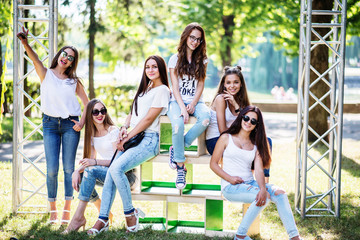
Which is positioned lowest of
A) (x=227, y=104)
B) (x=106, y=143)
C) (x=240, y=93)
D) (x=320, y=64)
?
(x=106, y=143)

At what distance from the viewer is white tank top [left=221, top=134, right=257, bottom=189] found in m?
4.25

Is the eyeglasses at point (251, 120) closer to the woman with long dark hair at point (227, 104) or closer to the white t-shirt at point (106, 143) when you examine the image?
the woman with long dark hair at point (227, 104)

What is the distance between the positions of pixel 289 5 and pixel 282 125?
14.3ft

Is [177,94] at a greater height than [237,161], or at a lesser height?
greater

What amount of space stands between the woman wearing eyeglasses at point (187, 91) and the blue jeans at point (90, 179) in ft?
2.31

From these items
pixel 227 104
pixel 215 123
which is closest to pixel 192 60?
pixel 227 104

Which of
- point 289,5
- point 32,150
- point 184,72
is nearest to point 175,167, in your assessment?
point 184,72

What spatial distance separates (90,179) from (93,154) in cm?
31

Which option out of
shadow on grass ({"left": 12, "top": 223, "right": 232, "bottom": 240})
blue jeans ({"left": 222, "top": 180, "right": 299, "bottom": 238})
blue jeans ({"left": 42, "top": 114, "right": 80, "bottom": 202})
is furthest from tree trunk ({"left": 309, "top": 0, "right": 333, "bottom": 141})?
blue jeans ({"left": 42, "top": 114, "right": 80, "bottom": 202})

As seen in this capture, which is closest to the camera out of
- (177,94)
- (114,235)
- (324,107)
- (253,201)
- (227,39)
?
(253,201)

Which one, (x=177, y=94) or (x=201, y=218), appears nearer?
(x=177, y=94)

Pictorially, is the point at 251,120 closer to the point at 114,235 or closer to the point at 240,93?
the point at 240,93

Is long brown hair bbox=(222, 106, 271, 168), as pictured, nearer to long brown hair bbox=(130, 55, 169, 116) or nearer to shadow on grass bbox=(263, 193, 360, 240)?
long brown hair bbox=(130, 55, 169, 116)

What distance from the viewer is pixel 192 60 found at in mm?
4715
